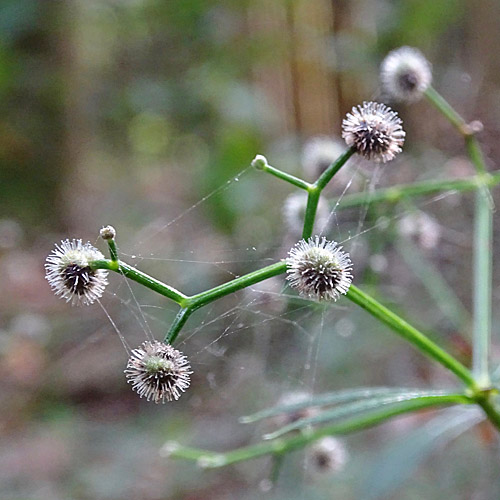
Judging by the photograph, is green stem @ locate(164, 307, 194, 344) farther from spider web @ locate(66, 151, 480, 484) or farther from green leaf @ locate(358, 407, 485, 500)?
green leaf @ locate(358, 407, 485, 500)

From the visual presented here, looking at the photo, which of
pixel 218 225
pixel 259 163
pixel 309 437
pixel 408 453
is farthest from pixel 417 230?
pixel 218 225

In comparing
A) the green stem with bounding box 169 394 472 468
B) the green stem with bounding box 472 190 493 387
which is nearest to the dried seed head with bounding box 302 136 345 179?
the green stem with bounding box 472 190 493 387

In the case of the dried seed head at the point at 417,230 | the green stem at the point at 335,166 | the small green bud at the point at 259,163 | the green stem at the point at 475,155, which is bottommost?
the small green bud at the point at 259,163

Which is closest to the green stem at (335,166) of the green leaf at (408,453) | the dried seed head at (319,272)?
the dried seed head at (319,272)

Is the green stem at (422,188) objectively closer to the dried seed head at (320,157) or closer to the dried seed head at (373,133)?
the dried seed head at (320,157)

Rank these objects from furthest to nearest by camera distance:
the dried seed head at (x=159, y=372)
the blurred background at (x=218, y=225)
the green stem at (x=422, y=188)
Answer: the blurred background at (x=218, y=225) < the green stem at (x=422, y=188) < the dried seed head at (x=159, y=372)

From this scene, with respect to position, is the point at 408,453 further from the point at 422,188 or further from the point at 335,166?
the point at 335,166

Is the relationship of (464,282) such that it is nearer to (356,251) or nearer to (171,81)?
(356,251)
